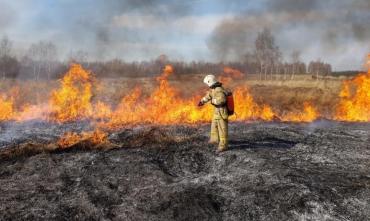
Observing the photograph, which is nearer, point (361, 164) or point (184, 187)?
point (184, 187)

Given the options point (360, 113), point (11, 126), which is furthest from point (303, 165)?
point (360, 113)

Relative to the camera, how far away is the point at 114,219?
9.00 m

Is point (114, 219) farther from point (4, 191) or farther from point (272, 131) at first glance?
point (272, 131)

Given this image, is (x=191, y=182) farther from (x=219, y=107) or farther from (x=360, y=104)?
(x=360, y=104)

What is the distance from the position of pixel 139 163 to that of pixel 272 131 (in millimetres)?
7694

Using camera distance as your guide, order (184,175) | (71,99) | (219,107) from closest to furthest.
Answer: (184,175) < (219,107) < (71,99)

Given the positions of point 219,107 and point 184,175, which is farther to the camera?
point 219,107

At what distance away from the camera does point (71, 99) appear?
84.0 ft

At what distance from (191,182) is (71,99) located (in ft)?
52.8

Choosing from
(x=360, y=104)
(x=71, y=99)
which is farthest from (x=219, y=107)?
(x=360, y=104)

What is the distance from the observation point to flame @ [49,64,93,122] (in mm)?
24844

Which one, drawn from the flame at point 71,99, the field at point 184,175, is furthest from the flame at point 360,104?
the flame at point 71,99

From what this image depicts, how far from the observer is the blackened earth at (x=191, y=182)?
30.9 feet

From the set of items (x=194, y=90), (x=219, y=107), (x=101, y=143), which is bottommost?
(x=194, y=90)
